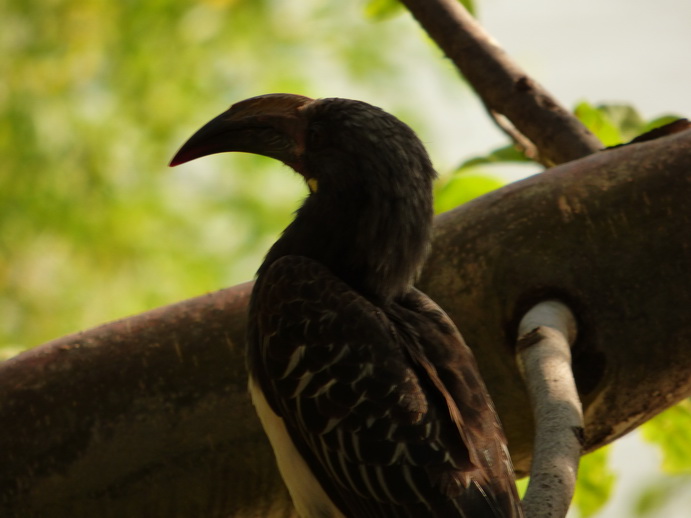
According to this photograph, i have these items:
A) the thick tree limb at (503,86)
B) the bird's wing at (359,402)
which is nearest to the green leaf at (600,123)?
the thick tree limb at (503,86)

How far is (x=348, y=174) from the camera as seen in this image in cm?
280

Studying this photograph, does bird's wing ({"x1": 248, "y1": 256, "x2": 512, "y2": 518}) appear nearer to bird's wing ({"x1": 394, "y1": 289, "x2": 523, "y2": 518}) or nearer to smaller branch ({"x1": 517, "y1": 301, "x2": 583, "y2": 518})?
bird's wing ({"x1": 394, "y1": 289, "x2": 523, "y2": 518})

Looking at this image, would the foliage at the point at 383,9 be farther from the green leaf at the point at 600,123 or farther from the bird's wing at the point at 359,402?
the bird's wing at the point at 359,402

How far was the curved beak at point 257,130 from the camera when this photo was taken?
294 centimetres

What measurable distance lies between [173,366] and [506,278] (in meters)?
0.96

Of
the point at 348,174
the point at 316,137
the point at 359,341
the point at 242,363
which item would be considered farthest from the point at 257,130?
the point at 359,341

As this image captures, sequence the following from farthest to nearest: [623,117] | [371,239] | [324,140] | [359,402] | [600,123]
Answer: [623,117] < [600,123] < [324,140] < [371,239] < [359,402]

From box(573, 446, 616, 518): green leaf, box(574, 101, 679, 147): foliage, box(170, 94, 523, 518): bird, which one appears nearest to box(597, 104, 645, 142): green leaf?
box(574, 101, 679, 147): foliage

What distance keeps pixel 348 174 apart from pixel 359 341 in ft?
1.80

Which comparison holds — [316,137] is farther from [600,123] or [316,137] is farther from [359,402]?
[600,123]

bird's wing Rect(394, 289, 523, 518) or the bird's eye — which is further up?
the bird's eye

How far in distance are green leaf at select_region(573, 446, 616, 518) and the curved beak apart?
1.54m

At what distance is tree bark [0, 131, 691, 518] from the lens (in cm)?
282

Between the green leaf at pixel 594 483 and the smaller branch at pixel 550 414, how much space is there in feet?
3.52
